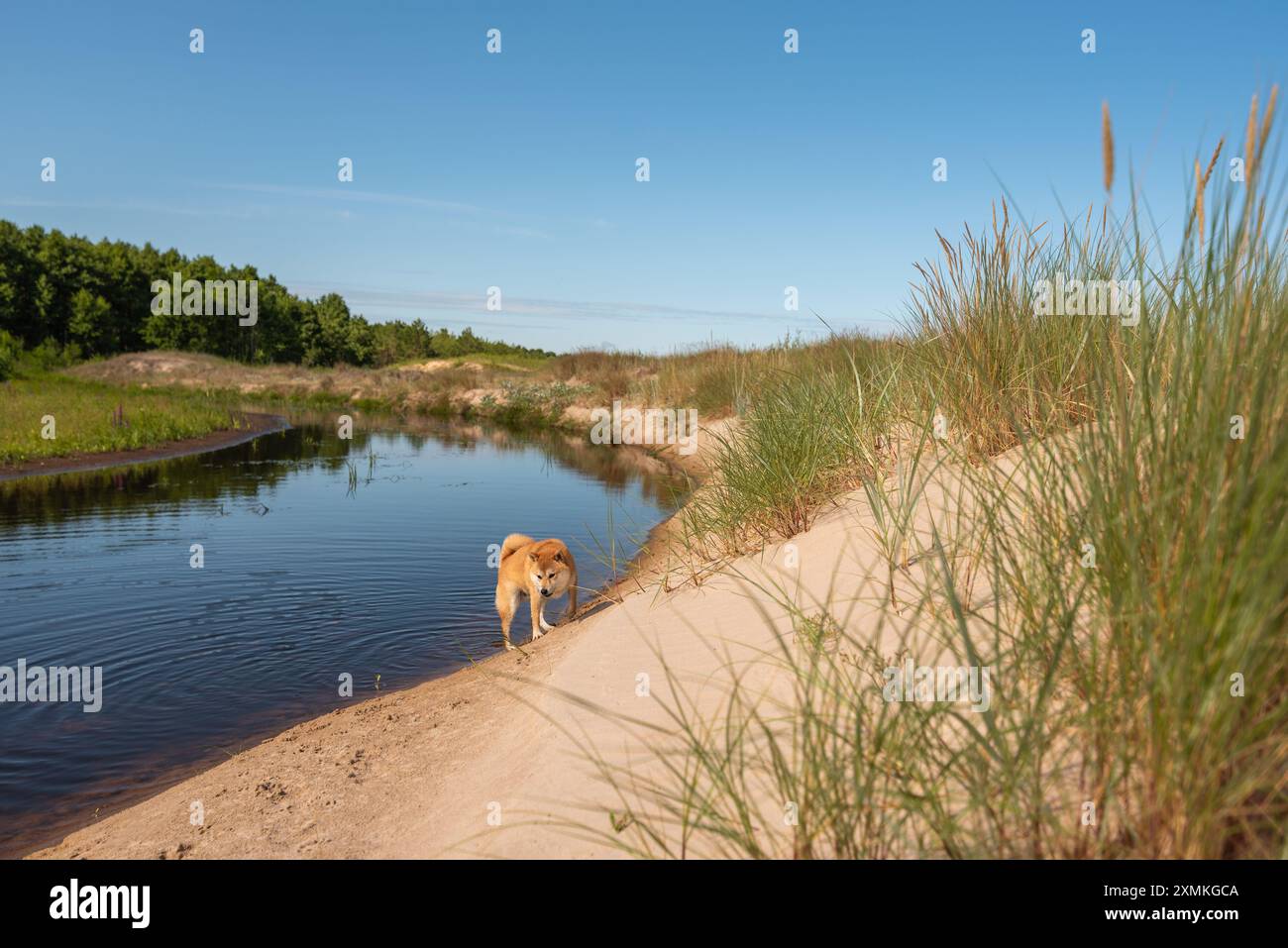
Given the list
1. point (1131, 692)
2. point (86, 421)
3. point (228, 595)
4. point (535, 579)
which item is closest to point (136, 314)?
point (86, 421)

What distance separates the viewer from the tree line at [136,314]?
6153cm

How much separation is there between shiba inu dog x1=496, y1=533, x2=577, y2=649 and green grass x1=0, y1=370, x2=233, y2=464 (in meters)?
17.5

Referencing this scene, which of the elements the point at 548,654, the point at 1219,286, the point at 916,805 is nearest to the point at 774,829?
the point at 916,805

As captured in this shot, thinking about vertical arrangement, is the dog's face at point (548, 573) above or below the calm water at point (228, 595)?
above

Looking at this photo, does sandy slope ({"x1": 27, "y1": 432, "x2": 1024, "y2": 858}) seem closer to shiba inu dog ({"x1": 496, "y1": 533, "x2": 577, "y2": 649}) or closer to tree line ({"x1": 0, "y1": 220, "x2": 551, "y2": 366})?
shiba inu dog ({"x1": 496, "y1": 533, "x2": 577, "y2": 649})

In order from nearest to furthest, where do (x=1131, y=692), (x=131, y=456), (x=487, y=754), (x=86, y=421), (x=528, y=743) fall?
(x=1131, y=692), (x=528, y=743), (x=487, y=754), (x=131, y=456), (x=86, y=421)

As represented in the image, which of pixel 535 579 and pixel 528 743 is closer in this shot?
pixel 528 743

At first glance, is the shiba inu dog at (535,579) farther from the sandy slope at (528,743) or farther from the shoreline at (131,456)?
the shoreline at (131,456)

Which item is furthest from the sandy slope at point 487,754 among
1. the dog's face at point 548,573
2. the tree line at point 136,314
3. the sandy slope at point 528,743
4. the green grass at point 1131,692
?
the tree line at point 136,314

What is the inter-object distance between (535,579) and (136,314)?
78.4 meters

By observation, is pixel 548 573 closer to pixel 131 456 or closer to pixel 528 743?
pixel 528 743

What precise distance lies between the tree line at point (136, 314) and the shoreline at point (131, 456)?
44883 mm

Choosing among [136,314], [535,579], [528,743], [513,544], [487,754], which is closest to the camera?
[528,743]

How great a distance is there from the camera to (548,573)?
22.8ft
